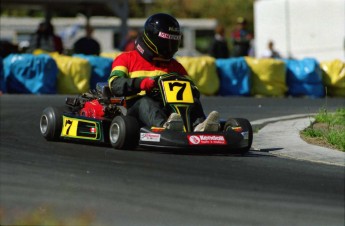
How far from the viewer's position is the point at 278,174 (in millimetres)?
9008

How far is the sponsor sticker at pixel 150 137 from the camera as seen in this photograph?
10.1 meters

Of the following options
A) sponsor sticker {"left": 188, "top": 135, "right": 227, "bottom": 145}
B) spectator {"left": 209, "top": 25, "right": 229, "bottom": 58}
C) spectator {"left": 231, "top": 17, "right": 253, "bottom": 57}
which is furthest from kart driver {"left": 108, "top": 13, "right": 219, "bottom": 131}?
spectator {"left": 231, "top": 17, "right": 253, "bottom": 57}

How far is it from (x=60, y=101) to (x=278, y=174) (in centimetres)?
943

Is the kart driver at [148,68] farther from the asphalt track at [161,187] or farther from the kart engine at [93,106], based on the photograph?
the asphalt track at [161,187]

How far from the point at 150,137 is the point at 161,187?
1.96m

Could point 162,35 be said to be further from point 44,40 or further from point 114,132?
point 44,40

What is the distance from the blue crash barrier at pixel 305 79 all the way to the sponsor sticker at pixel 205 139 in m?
10.8

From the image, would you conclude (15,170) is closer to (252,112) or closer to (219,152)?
(219,152)

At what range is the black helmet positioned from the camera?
11.1 m

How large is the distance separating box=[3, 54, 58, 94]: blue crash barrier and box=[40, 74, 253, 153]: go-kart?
25.9 feet

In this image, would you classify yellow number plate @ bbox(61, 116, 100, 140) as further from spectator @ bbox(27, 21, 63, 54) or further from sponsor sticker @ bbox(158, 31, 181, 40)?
spectator @ bbox(27, 21, 63, 54)

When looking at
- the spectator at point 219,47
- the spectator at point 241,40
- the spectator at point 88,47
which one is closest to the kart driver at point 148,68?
the spectator at point 88,47

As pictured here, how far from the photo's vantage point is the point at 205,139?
33.0ft

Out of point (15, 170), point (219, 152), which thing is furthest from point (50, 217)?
point (219, 152)
